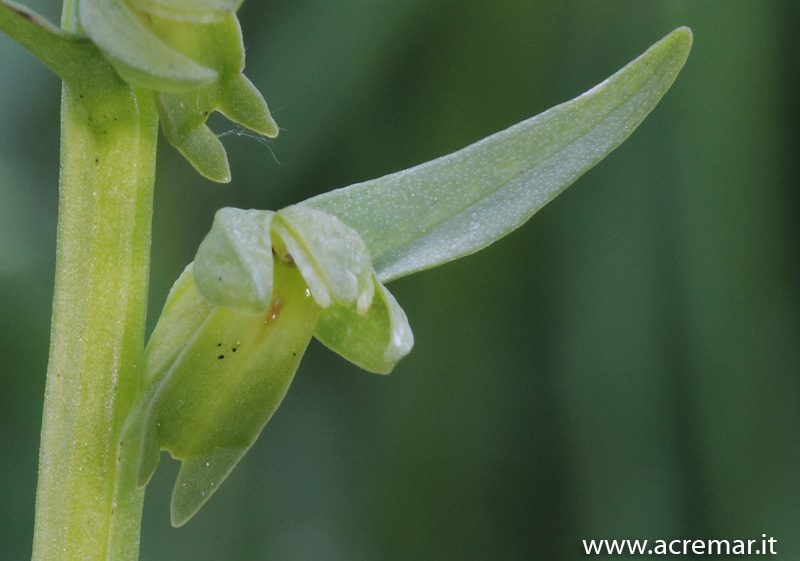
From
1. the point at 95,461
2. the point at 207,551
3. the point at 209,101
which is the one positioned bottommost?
the point at 207,551

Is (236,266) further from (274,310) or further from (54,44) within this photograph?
(54,44)

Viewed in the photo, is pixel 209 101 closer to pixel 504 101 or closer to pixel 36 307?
pixel 36 307

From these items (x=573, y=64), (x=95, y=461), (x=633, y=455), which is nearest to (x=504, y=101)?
(x=573, y=64)

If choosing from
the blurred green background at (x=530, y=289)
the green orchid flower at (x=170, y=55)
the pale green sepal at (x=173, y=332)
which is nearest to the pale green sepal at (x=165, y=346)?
the pale green sepal at (x=173, y=332)

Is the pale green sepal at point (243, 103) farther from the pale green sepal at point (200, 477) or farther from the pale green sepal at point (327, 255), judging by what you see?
the pale green sepal at point (200, 477)

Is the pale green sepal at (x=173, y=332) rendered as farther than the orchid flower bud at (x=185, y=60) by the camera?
Yes

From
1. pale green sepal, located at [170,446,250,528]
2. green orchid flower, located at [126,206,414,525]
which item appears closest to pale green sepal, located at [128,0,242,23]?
green orchid flower, located at [126,206,414,525]
